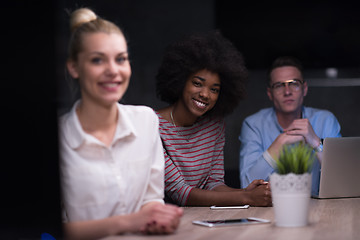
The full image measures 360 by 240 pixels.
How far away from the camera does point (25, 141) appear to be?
1.23 metres

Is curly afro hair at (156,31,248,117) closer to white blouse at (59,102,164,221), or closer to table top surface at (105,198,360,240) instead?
table top surface at (105,198,360,240)

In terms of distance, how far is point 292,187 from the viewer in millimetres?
1771

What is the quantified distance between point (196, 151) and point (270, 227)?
3.20ft

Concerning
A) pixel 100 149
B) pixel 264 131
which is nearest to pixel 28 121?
pixel 100 149

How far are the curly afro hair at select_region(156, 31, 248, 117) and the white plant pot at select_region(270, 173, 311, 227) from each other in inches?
39.1

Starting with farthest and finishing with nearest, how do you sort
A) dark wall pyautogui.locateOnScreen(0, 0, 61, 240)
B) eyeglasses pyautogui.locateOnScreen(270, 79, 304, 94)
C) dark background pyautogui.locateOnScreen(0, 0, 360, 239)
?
1. dark background pyautogui.locateOnScreen(0, 0, 360, 239)
2. eyeglasses pyautogui.locateOnScreen(270, 79, 304, 94)
3. dark wall pyautogui.locateOnScreen(0, 0, 61, 240)

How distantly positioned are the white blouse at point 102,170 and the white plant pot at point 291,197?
1.45ft

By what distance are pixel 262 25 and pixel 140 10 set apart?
1.14 meters

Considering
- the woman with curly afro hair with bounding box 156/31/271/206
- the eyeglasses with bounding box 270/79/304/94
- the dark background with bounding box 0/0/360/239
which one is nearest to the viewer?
the woman with curly afro hair with bounding box 156/31/271/206

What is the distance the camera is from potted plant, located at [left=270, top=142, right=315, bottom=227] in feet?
5.82

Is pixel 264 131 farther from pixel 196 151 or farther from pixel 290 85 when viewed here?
pixel 196 151

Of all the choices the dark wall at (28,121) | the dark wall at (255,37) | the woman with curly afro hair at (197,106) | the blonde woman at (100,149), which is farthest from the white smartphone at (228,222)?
the dark wall at (255,37)

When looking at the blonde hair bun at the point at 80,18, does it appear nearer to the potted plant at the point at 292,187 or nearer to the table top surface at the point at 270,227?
the table top surface at the point at 270,227

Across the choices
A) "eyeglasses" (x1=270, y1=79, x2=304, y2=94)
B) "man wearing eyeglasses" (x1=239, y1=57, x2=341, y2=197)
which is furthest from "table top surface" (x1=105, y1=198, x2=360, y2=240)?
"eyeglasses" (x1=270, y1=79, x2=304, y2=94)
